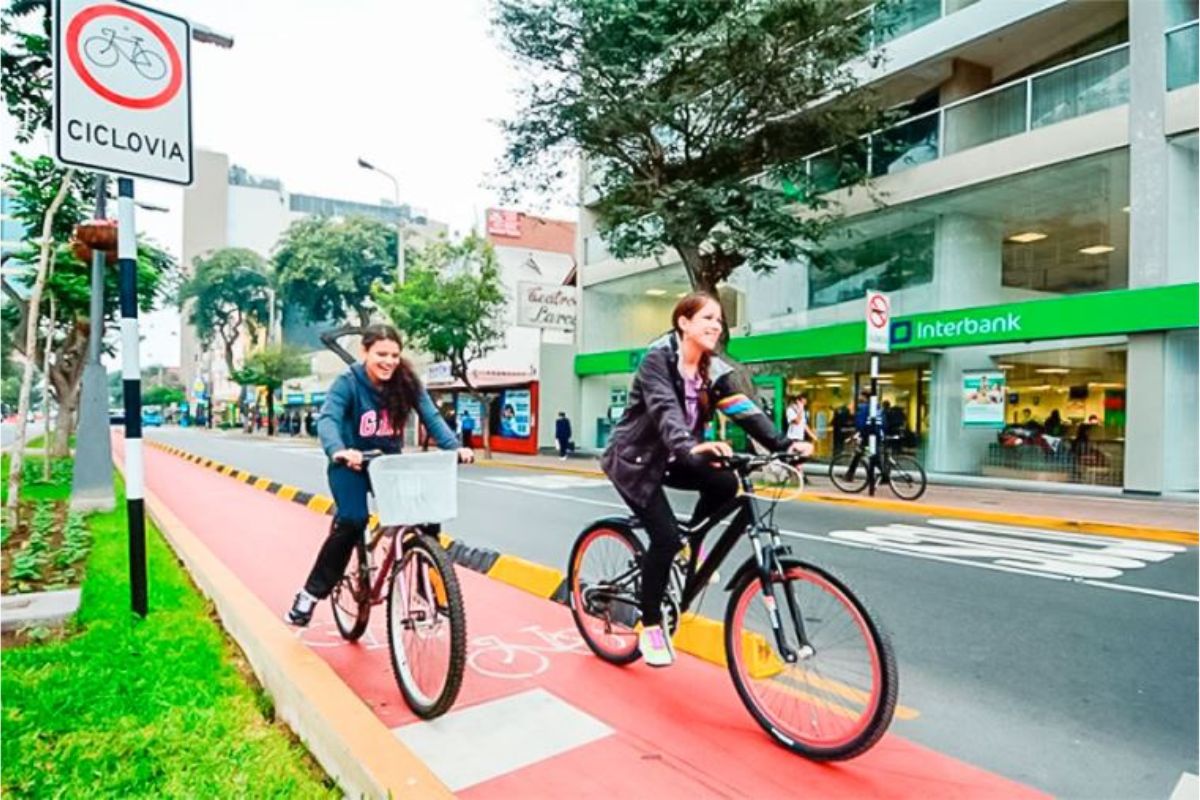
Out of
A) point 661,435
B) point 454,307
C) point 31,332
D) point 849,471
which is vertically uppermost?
point 454,307

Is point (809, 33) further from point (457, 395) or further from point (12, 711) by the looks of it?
point (457, 395)

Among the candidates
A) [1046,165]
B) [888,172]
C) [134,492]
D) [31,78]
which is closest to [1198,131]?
[1046,165]

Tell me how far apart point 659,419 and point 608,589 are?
3.58 ft

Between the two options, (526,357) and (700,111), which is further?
(526,357)

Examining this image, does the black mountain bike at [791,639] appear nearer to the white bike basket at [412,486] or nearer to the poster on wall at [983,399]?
the white bike basket at [412,486]

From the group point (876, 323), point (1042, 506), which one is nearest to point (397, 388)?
point (876, 323)

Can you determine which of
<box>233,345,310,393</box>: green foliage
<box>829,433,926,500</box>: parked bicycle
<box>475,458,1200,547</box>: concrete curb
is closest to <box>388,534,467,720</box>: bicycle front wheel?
<box>475,458,1200,547</box>: concrete curb

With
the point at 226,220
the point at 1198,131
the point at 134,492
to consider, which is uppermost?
the point at 226,220

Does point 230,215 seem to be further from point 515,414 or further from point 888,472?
point 888,472

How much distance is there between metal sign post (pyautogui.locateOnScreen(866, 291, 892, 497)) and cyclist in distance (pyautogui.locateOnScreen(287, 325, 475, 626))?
10.1 metres

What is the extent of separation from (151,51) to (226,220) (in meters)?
87.9

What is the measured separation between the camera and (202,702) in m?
3.22

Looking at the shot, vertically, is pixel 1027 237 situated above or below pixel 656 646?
above

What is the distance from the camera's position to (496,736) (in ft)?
9.95
